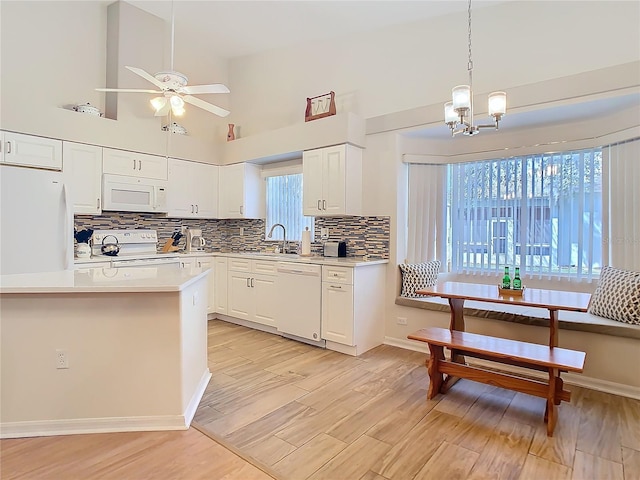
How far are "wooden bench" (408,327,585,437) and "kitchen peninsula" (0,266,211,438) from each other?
1.80 m

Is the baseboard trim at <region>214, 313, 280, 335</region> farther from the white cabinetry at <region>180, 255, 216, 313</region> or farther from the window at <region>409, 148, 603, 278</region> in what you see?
the window at <region>409, 148, 603, 278</region>

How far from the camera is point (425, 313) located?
380cm

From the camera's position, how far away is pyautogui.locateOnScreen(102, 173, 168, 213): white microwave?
4242 millimetres

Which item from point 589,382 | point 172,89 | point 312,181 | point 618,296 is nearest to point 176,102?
point 172,89

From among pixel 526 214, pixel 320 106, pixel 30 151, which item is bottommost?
pixel 526 214

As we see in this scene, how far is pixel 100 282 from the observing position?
7.45ft

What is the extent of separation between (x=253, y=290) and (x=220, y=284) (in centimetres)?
68

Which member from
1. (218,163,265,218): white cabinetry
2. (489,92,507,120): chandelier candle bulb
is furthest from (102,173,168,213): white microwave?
(489,92,507,120): chandelier candle bulb

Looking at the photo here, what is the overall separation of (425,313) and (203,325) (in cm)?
223

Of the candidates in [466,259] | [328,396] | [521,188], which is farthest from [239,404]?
[521,188]

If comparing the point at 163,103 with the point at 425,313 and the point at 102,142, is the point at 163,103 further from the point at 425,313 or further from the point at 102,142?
the point at 425,313

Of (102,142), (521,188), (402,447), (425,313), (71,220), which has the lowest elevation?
(402,447)

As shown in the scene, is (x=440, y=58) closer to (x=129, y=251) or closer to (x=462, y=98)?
(x=462, y=98)

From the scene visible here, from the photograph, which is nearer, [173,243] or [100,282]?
[100,282]
